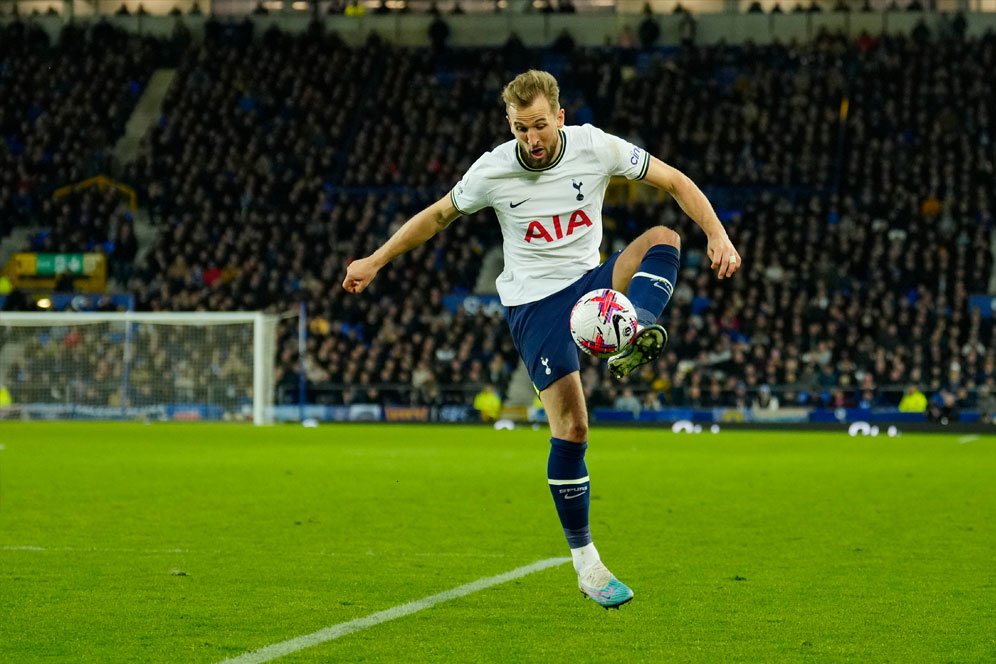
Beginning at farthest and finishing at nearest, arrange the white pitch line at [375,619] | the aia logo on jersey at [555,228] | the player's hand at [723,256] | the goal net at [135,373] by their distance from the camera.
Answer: the goal net at [135,373], the aia logo on jersey at [555,228], the player's hand at [723,256], the white pitch line at [375,619]

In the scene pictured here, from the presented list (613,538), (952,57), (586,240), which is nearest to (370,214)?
(952,57)

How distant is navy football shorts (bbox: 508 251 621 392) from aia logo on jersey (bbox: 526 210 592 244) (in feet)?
0.74

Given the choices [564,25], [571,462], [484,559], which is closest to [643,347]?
[571,462]

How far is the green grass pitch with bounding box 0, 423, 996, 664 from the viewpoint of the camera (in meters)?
5.77

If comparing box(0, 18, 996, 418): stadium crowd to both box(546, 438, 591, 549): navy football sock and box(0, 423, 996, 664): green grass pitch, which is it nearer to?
box(0, 423, 996, 664): green grass pitch

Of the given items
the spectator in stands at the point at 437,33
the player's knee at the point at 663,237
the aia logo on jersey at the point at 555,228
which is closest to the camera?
the player's knee at the point at 663,237

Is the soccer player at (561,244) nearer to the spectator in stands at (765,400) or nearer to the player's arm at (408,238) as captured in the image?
the player's arm at (408,238)

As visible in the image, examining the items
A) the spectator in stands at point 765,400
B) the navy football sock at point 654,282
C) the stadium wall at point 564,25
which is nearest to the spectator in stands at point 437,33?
the stadium wall at point 564,25

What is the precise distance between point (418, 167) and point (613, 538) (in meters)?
30.7

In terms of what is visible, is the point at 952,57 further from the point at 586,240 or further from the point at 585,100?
the point at 586,240

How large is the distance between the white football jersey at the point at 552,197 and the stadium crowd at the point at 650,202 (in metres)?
24.6

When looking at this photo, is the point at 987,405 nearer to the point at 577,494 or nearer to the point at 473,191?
the point at 577,494

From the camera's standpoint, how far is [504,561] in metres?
8.50

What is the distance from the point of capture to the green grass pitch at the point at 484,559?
5.77m
